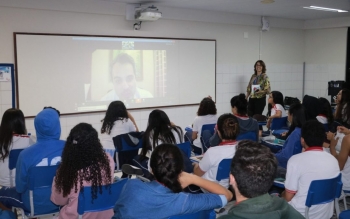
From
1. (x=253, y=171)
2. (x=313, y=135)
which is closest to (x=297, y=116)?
(x=313, y=135)

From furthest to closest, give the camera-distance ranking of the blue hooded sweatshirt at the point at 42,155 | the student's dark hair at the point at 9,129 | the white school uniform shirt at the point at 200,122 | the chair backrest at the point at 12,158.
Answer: the white school uniform shirt at the point at 200,122 < the student's dark hair at the point at 9,129 < the chair backrest at the point at 12,158 < the blue hooded sweatshirt at the point at 42,155

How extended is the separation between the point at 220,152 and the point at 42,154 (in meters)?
1.47

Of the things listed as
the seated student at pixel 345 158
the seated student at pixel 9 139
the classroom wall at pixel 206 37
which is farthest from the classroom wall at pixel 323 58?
the seated student at pixel 9 139

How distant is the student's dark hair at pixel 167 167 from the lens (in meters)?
2.08

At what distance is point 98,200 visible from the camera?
2.55 metres

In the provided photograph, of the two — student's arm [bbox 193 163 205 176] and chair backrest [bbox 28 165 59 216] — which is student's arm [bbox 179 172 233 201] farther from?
chair backrest [bbox 28 165 59 216]

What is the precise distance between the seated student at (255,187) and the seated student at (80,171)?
1.22m

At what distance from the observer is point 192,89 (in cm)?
815

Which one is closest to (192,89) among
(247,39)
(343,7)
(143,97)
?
(143,97)

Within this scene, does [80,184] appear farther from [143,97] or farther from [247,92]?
[247,92]

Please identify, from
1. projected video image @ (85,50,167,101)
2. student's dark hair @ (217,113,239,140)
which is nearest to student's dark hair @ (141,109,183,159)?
student's dark hair @ (217,113,239,140)

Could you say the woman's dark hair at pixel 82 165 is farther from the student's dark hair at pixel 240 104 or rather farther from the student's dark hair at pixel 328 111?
the student's dark hair at pixel 328 111

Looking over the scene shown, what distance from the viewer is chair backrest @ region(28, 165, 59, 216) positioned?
2.85m

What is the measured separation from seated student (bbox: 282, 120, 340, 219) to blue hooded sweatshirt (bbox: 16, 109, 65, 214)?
1.78m
